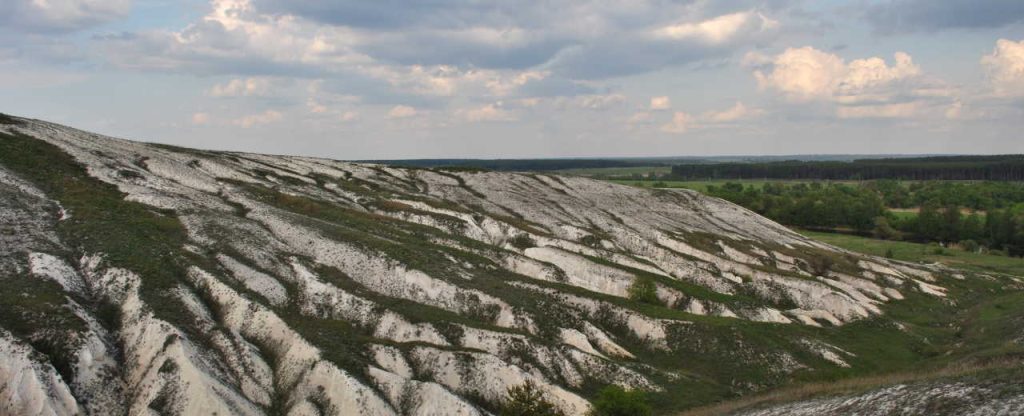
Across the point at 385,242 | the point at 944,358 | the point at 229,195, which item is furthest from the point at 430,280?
the point at 944,358

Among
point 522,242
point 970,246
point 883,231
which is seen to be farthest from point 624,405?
point 883,231

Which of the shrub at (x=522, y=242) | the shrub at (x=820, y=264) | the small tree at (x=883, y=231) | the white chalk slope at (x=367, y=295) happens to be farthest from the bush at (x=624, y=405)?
the small tree at (x=883, y=231)

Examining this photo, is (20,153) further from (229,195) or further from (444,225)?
(444,225)

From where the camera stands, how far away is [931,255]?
126125 millimetres

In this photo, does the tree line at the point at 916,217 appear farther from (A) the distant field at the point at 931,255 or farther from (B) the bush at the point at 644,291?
(B) the bush at the point at 644,291

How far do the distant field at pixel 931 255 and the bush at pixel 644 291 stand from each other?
74.3 m

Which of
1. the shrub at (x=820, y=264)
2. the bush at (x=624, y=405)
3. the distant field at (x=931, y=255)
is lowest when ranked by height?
the distant field at (x=931, y=255)

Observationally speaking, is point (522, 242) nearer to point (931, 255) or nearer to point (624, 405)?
point (624, 405)

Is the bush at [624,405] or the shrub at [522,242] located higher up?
the shrub at [522,242]

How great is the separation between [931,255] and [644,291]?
314ft

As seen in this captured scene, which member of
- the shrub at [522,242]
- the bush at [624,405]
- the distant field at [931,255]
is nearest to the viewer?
the bush at [624,405]

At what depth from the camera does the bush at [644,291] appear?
5862 centimetres

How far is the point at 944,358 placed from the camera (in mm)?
49594

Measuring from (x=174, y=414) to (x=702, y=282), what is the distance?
51541mm
